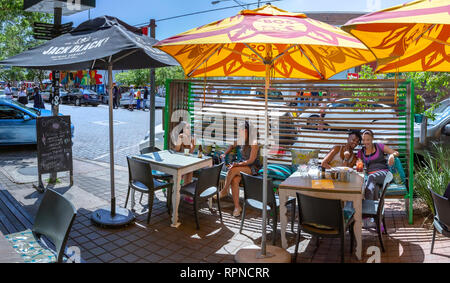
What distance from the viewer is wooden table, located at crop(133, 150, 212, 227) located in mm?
5215

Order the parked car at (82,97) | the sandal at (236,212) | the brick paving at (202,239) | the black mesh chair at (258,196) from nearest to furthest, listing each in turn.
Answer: the brick paving at (202,239) → the black mesh chair at (258,196) → the sandal at (236,212) → the parked car at (82,97)

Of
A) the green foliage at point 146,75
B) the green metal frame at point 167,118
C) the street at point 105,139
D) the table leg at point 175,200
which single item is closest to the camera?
the table leg at point 175,200

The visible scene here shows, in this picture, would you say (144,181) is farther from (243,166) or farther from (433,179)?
(433,179)

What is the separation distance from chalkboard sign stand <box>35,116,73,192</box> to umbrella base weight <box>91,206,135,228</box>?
6.07 feet

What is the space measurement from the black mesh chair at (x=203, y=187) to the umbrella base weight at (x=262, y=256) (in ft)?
3.57

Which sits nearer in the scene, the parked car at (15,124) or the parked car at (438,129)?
the parked car at (438,129)

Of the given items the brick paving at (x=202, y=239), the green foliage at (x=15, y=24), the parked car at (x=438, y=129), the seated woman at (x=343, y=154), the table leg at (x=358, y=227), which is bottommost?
the brick paving at (x=202, y=239)

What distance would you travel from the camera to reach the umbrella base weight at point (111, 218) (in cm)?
500

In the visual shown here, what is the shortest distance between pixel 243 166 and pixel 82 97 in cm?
2579

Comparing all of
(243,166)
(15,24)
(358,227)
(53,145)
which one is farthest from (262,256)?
(15,24)

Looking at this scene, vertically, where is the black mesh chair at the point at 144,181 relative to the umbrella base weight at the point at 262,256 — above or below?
above

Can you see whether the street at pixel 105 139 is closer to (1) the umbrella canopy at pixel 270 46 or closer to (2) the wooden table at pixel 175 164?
(2) the wooden table at pixel 175 164

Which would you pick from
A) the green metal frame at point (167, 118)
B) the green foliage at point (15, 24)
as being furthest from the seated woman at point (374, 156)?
the green foliage at point (15, 24)
